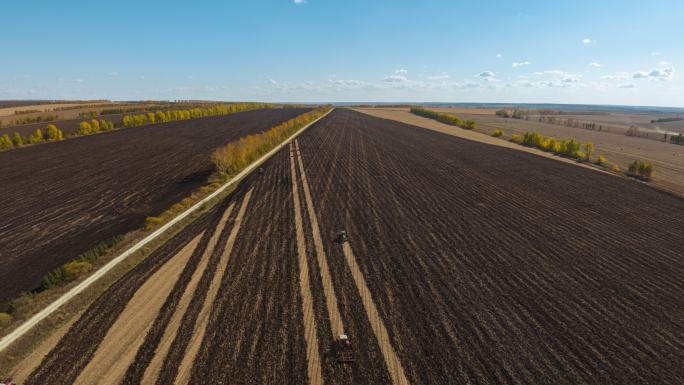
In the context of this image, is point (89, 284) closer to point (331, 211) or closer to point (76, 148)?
point (331, 211)

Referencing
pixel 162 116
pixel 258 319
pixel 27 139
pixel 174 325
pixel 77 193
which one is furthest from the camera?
pixel 162 116

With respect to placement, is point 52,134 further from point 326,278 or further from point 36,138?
point 326,278

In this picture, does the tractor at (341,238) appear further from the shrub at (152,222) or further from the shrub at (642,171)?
the shrub at (642,171)

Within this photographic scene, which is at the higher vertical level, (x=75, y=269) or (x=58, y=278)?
(x=75, y=269)

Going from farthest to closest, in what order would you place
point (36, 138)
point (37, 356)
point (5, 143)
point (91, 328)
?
point (36, 138), point (5, 143), point (91, 328), point (37, 356)

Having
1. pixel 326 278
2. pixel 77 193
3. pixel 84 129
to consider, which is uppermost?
pixel 84 129

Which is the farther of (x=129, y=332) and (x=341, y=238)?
(x=341, y=238)

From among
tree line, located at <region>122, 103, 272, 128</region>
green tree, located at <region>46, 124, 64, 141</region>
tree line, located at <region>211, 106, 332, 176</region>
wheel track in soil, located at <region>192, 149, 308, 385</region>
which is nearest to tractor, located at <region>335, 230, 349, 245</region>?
wheel track in soil, located at <region>192, 149, 308, 385</region>

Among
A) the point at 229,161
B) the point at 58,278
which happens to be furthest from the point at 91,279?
the point at 229,161
